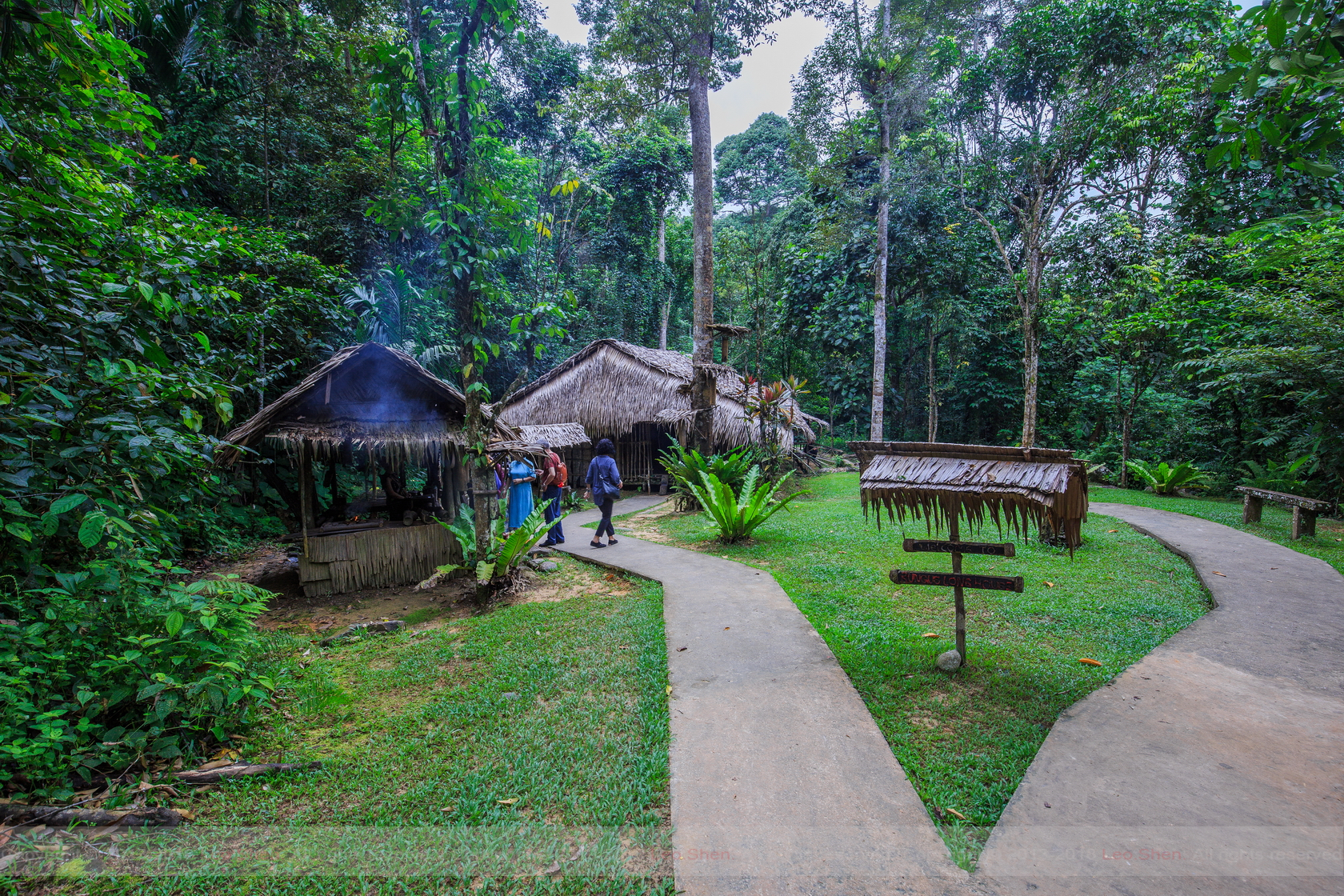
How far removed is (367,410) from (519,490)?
2483 millimetres

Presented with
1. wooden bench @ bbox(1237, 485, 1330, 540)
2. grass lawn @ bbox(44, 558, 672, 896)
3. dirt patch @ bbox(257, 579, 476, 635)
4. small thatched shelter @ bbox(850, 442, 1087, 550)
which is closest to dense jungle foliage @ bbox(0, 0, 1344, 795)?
grass lawn @ bbox(44, 558, 672, 896)

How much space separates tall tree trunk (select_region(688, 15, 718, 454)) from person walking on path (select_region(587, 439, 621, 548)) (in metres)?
3.47

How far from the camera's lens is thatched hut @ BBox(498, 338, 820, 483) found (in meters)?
14.4

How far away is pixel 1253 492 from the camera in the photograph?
8539 millimetres

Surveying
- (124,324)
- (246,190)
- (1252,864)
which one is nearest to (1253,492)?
(1252,864)

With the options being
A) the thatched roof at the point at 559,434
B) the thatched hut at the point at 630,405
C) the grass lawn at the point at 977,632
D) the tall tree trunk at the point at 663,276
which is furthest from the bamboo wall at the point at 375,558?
the tall tree trunk at the point at 663,276

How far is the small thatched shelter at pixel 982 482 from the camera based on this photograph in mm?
3227

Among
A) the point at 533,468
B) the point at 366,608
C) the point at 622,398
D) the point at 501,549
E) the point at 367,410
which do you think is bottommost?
the point at 366,608

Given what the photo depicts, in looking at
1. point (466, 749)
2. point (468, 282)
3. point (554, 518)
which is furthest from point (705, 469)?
point (466, 749)

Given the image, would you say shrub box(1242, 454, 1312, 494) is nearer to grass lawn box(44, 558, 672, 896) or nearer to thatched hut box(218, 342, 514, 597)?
grass lawn box(44, 558, 672, 896)

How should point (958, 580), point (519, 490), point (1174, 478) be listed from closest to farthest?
point (958, 580), point (519, 490), point (1174, 478)

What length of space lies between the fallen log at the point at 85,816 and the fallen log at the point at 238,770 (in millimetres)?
270

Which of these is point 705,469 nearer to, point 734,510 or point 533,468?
point 734,510

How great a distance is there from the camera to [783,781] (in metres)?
2.66
